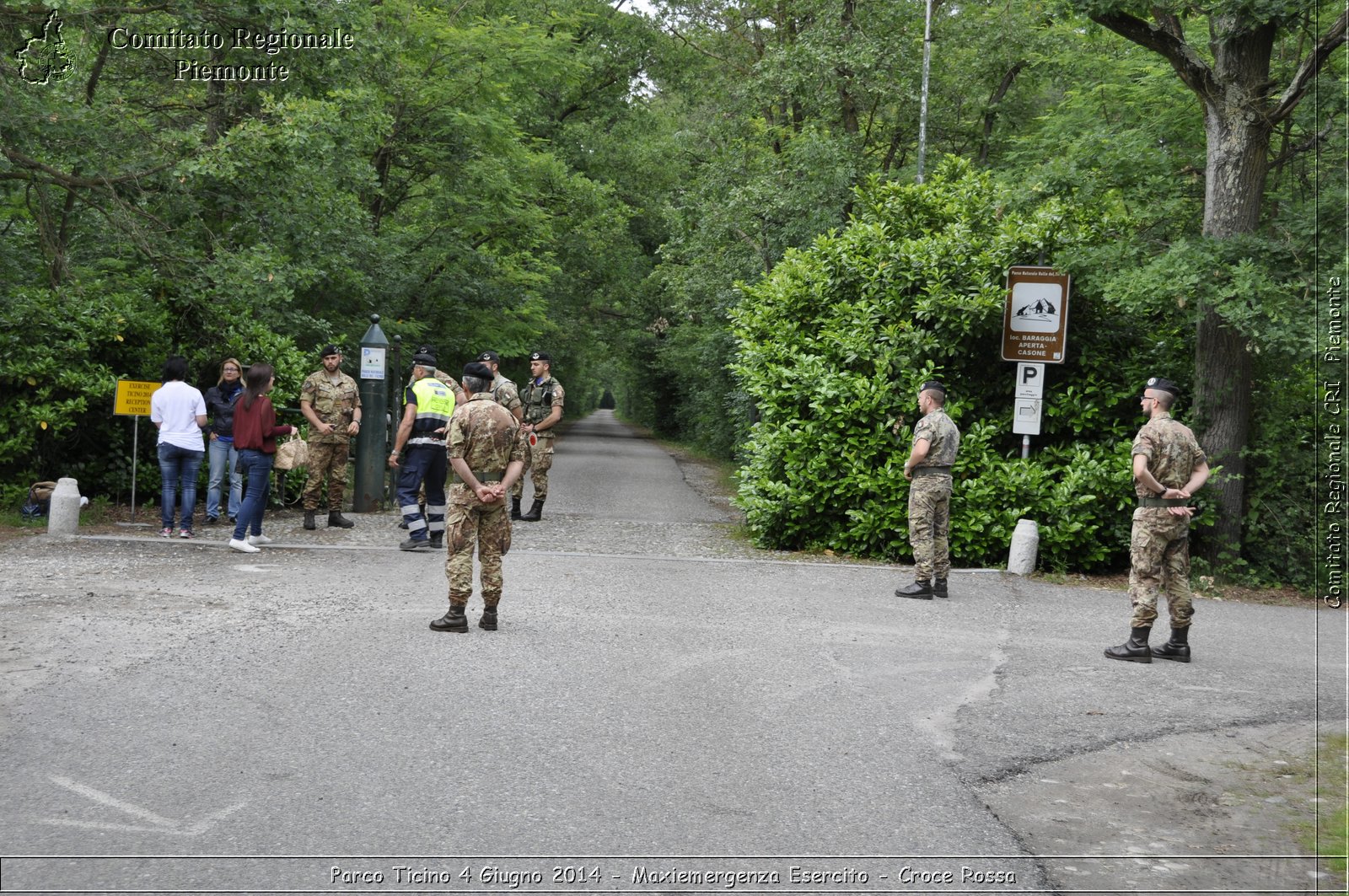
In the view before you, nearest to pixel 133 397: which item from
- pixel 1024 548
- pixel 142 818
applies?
pixel 142 818

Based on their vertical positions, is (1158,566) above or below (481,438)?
below

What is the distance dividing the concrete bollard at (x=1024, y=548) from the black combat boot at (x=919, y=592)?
2.01 m

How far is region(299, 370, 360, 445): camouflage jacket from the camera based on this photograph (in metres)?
13.5

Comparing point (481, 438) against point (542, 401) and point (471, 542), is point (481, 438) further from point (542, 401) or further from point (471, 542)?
point (542, 401)

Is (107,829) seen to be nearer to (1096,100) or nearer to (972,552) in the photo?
(972,552)

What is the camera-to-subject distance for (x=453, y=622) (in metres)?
8.26

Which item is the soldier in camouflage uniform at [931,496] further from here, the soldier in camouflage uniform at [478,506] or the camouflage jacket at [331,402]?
the camouflage jacket at [331,402]

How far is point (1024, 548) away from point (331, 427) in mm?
7593

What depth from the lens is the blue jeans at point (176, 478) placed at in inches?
486

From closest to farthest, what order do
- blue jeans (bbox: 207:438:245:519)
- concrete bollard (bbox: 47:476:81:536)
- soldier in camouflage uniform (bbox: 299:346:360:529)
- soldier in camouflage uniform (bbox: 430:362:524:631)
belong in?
soldier in camouflage uniform (bbox: 430:362:524:631), concrete bollard (bbox: 47:476:81:536), blue jeans (bbox: 207:438:245:519), soldier in camouflage uniform (bbox: 299:346:360:529)

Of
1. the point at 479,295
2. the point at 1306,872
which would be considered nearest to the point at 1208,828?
→ the point at 1306,872

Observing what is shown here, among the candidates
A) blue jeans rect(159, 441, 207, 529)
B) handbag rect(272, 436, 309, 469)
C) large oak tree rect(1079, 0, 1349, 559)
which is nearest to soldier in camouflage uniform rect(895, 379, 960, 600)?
large oak tree rect(1079, 0, 1349, 559)

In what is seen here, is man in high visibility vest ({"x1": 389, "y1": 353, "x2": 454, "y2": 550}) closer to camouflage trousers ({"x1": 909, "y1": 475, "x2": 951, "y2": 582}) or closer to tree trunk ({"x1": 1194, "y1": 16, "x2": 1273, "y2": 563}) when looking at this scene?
camouflage trousers ({"x1": 909, "y1": 475, "x2": 951, "y2": 582})

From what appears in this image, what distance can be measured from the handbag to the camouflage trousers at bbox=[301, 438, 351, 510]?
0.11 m
